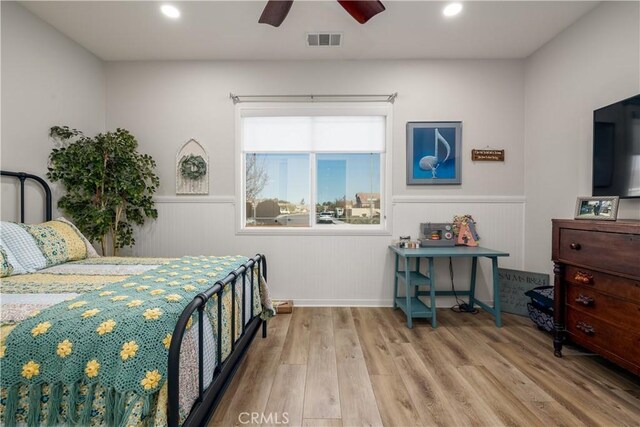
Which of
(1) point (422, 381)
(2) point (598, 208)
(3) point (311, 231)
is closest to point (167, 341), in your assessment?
(1) point (422, 381)

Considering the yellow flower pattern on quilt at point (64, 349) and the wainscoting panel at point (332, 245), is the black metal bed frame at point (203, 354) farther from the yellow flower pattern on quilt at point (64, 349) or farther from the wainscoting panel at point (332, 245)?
the wainscoting panel at point (332, 245)

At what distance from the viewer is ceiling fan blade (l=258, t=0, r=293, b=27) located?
178cm

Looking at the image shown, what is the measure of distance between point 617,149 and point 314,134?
2537 millimetres

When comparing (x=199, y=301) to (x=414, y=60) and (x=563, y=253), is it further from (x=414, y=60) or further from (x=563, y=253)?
(x=414, y=60)

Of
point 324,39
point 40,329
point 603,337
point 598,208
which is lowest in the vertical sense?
point 603,337

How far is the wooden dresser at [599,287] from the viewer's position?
5.32 ft

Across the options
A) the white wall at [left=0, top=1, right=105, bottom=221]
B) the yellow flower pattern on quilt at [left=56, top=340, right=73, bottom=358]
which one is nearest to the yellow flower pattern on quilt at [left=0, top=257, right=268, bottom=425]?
the yellow flower pattern on quilt at [left=56, top=340, right=73, bottom=358]

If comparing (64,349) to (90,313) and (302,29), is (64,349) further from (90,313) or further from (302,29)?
(302,29)

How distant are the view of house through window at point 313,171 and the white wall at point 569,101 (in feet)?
5.26

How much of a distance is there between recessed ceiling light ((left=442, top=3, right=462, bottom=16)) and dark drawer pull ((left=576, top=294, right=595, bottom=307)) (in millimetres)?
2391

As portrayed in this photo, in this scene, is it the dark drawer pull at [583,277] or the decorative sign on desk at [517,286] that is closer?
the dark drawer pull at [583,277]

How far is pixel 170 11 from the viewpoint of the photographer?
239 cm

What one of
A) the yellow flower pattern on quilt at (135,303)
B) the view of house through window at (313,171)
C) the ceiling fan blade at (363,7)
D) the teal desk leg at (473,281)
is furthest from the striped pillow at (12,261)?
the teal desk leg at (473,281)

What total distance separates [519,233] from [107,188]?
4.41 m
